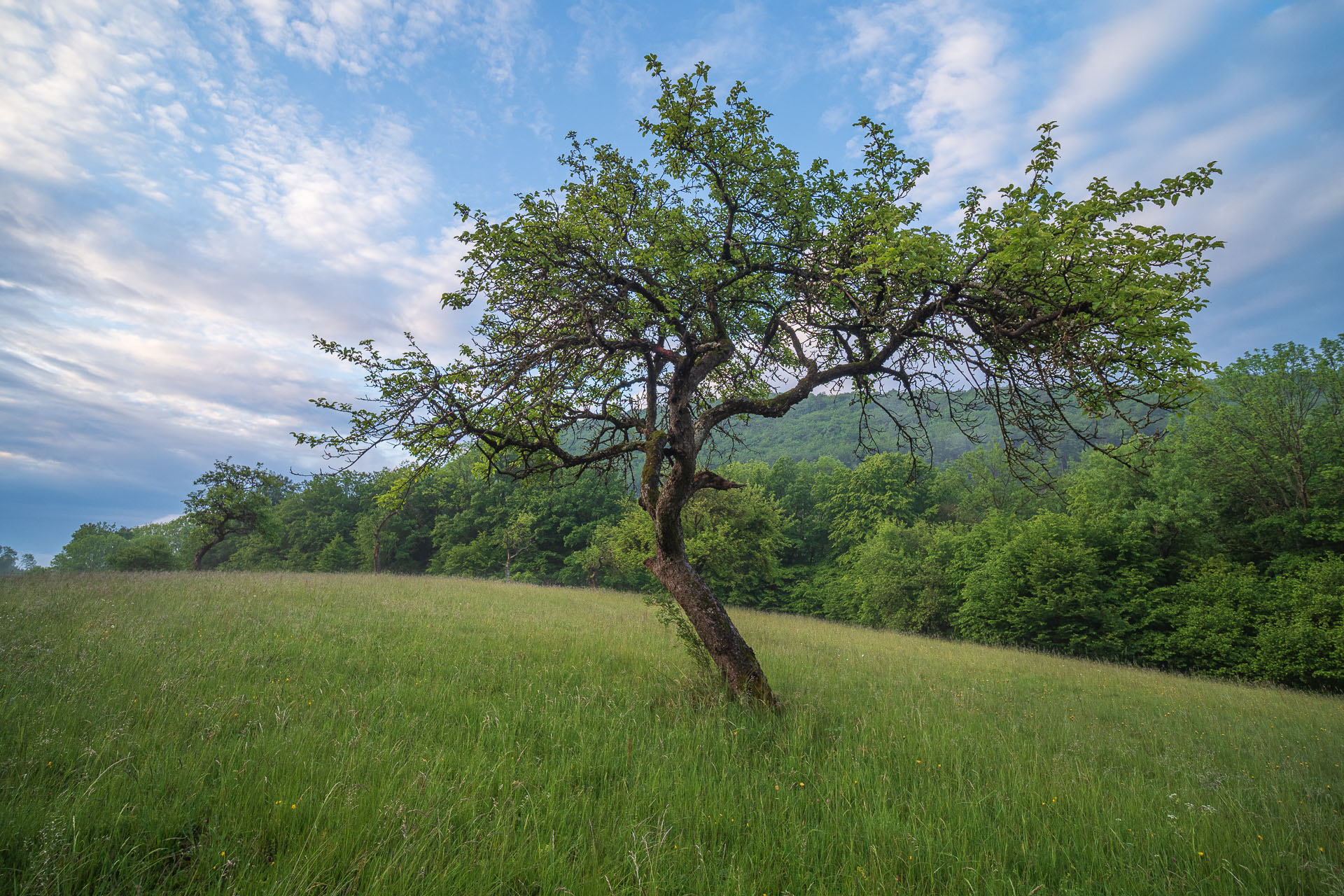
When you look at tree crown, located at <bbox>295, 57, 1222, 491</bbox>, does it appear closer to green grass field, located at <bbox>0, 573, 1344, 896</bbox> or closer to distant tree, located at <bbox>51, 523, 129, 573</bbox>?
green grass field, located at <bbox>0, 573, 1344, 896</bbox>

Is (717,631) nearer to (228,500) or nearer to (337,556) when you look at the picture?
(228,500)

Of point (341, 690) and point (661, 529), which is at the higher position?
point (661, 529)

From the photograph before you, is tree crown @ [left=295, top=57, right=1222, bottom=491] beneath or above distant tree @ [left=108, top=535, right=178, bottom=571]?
above

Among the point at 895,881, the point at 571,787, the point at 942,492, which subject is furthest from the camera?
the point at 942,492

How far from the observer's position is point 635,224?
6.51 meters

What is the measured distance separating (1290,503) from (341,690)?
33.4 m

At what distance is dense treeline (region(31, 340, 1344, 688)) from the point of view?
19156mm

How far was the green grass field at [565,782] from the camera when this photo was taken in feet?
8.20

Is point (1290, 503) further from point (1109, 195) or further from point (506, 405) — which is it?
point (506, 405)

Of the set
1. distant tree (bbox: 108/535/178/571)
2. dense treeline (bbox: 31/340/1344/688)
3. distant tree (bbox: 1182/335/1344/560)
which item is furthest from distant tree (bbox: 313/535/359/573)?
distant tree (bbox: 1182/335/1344/560)

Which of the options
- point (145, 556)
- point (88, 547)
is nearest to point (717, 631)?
point (145, 556)

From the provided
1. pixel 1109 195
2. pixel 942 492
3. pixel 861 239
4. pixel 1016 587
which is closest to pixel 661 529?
pixel 861 239

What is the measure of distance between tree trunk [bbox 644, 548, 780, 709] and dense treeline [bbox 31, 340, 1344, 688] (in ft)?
9.97

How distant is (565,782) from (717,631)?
2.80 metres
